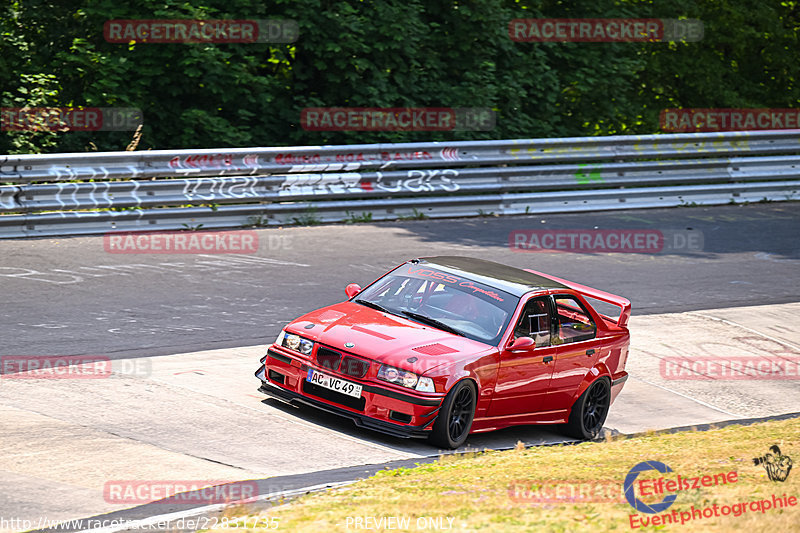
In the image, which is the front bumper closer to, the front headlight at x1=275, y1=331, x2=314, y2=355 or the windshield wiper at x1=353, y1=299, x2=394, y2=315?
the front headlight at x1=275, y1=331, x2=314, y2=355

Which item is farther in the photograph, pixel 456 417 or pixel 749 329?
pixel 749 329

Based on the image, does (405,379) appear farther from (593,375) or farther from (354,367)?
(593,375)

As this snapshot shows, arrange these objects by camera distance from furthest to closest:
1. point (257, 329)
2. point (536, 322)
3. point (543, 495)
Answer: point (257, 329)
point (536, 322)
point (543, 495)

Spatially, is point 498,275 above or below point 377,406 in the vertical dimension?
above

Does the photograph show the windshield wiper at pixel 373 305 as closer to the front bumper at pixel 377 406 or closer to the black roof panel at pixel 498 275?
the black roof panel at pixel 498 275

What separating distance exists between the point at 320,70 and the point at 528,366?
11705mm

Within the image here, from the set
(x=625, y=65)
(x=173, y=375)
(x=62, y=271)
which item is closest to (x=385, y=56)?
(x=625, y=65)

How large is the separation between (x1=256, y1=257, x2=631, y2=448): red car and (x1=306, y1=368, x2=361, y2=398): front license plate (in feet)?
0.04

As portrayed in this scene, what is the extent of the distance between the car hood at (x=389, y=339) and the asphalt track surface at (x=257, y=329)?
0.71 meters

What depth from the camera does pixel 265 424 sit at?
8.52 metres

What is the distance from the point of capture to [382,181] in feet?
57.8

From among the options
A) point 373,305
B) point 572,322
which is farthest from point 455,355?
point 572,322

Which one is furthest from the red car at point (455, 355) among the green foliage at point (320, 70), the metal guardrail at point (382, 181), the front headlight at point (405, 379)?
the green foliage at point (320, 70)

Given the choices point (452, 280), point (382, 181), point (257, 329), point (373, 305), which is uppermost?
point (382, 181)
